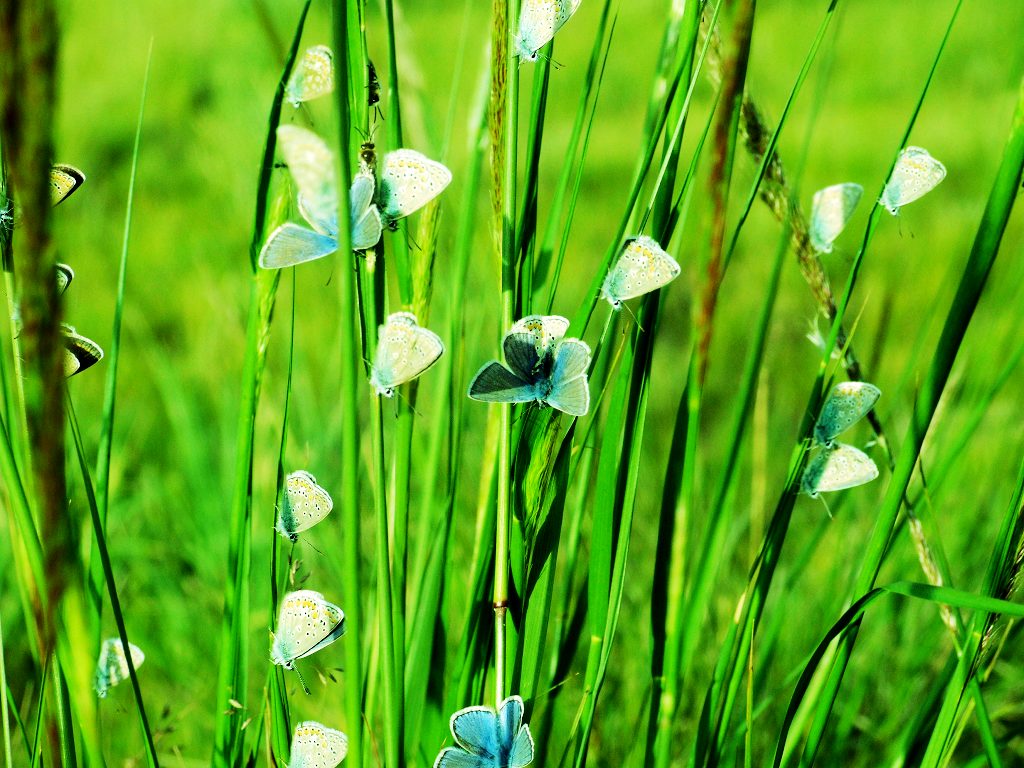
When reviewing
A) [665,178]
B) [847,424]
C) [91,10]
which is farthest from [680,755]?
[91,10]

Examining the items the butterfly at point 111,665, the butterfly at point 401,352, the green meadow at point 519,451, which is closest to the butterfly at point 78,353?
the green meadow at point 519,451

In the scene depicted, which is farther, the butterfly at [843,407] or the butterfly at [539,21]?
the butterfly at [843,407]

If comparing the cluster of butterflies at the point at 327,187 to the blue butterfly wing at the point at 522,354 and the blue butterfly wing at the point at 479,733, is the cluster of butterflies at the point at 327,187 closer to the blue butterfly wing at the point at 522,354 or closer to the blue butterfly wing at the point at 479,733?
the blue butterfly wing at the point at 522,354

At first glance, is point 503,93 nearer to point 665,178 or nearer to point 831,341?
point 665,178

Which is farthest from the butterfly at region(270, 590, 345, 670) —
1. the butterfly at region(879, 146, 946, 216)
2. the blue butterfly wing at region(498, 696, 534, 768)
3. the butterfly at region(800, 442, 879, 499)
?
the butterfly at region(879, 146, 946, 216)

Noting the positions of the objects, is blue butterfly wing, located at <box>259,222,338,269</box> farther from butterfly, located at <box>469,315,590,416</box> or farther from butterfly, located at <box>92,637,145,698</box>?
butterfly, located at <box>92,637,145,698</box>
